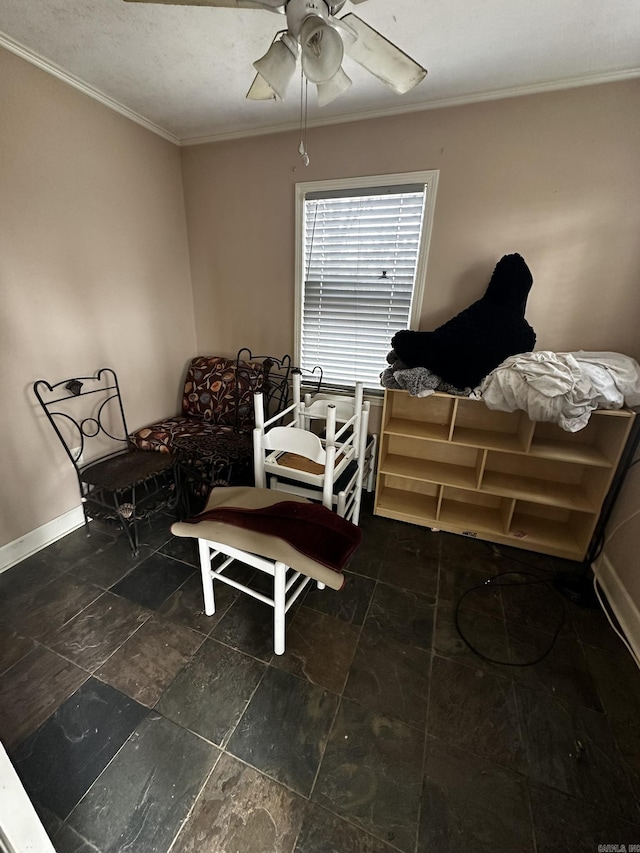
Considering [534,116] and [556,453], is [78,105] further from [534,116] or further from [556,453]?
[556,453]

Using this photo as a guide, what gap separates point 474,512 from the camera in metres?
2.28

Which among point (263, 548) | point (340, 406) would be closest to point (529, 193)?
point (340, 406)

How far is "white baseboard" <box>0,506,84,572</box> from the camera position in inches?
72.8

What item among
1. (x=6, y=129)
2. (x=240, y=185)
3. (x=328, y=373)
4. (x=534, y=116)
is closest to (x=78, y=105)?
(x=6, y=129)

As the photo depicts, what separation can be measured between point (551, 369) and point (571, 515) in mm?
1120

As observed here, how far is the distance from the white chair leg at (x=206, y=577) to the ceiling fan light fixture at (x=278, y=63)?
173 centimetres

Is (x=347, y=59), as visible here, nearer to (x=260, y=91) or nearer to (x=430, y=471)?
(x=260, y=91)

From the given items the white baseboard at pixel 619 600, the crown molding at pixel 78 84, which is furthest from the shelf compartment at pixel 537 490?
the crown molding at pixel 78 84

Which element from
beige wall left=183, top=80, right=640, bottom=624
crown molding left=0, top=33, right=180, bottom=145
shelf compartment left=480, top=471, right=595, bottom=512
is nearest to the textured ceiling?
crown molding left=0, top=33, right=180, bottom=145

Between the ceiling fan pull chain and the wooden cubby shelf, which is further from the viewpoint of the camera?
the wooden cubby shelf

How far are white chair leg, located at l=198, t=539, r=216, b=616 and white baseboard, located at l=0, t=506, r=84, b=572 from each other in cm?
115

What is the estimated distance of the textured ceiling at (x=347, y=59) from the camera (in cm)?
137

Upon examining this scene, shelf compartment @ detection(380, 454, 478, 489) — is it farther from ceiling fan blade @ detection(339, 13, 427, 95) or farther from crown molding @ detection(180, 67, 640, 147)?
crown molding @ detection(180, 67, 640, 147)

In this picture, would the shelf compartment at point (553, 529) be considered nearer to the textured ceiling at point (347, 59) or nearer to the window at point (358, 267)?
the window at point (358, 267)
